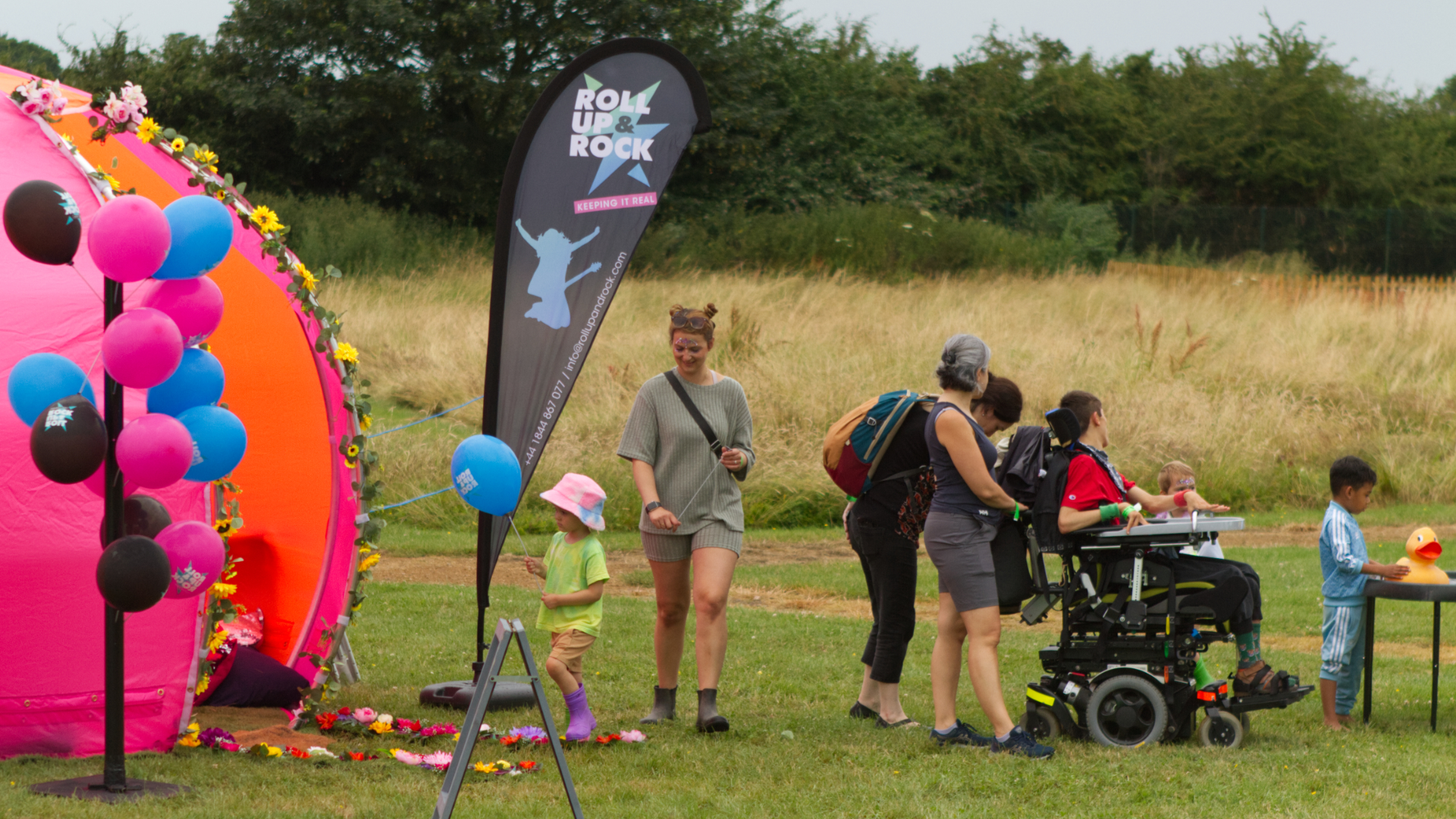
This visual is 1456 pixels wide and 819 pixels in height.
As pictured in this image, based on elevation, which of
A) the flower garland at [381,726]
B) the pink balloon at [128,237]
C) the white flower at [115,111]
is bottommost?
the flower garland at [381,726]

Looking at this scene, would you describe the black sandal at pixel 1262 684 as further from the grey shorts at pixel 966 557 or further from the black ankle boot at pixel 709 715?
the black ankle boot at pixel 709 715

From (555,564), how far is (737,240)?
2245 cm

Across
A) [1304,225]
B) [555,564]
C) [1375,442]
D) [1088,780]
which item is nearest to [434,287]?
[1375,442]

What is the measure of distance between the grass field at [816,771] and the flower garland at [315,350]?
0.50 meters

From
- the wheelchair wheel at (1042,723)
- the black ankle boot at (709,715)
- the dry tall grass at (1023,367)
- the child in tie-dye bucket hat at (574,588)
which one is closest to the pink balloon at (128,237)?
the child in tie-dye bucket hat at (574,588)

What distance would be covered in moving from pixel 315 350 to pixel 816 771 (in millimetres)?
2893

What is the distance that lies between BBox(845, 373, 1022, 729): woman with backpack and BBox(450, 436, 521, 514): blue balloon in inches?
73.7

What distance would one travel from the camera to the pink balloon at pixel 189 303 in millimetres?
4836

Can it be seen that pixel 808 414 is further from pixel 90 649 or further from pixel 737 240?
pixel 737 240

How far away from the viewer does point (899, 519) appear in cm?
612

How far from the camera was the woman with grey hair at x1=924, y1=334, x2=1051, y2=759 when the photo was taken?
559 cm

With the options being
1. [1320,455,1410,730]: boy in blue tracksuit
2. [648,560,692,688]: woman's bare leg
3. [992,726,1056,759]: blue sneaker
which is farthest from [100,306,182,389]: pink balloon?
[1320,455,1410,730]: boy in blue tracksuit

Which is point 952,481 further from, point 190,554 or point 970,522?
point 190,554

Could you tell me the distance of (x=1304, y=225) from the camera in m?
34.8
